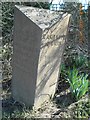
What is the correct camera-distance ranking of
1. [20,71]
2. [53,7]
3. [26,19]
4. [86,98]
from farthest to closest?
[53,7]
[86,98]
[20,71]
[26,19]

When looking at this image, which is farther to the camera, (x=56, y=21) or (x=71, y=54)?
(x=71, y=54)

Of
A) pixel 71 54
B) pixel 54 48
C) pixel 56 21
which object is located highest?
pixel 56 21

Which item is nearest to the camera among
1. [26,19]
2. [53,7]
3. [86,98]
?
[26,19]

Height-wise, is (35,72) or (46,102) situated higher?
(35,72)

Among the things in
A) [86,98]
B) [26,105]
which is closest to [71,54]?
[86,98]

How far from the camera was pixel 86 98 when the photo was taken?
14.7 feet

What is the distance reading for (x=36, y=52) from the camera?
394 cm

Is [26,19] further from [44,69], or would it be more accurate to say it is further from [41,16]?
[44,69]

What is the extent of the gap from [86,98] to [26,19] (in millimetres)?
1492

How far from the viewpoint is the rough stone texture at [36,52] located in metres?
3.93

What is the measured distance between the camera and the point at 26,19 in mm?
3943

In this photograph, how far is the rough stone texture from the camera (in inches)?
155

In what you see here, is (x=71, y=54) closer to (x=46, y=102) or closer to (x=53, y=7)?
(x=53, y=7)

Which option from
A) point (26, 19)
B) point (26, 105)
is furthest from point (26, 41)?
point (26, 105)
